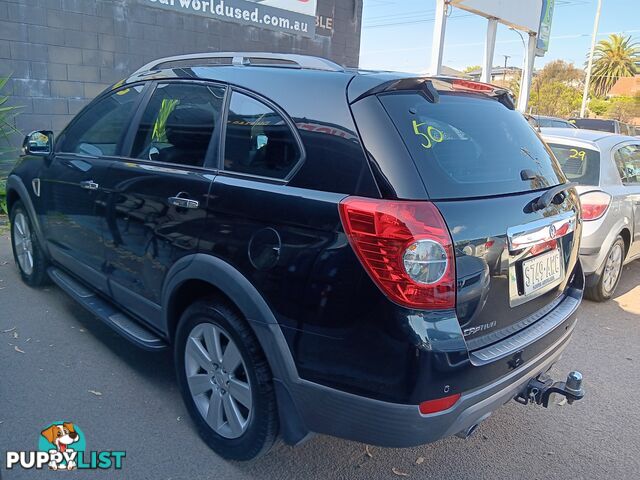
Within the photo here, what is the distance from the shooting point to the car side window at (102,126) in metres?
3.30

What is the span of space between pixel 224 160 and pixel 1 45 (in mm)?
6286

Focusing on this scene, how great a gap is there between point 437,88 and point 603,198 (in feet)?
10.2

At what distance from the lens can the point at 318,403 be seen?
6.76 feet

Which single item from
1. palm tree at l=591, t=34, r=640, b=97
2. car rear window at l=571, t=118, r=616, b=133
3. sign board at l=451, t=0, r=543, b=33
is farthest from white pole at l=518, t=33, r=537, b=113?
palm tree at l=591, t=34, r=640, b=97

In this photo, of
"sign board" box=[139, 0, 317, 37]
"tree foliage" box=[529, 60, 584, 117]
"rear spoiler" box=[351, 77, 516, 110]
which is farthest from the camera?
"tree foliage" box=[529, 60, 584, 117]

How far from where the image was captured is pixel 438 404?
1.90 metres

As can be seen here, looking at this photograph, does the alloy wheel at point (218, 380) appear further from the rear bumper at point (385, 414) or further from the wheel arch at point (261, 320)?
the rear bumper at point (385, 414)

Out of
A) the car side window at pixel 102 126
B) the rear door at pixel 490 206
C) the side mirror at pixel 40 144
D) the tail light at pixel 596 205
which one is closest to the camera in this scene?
the rear door at pixel 490 206

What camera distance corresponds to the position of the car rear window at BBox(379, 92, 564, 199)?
2.04m

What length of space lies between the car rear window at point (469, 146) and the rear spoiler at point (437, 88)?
0.09ft

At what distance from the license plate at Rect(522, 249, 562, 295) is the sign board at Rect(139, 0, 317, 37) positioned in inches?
309

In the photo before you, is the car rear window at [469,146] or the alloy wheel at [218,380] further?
the alloy wheel at [218,380]

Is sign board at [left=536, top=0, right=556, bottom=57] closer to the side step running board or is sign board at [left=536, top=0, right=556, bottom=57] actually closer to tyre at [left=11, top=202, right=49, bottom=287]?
tyre at [left=11, top=202, right=49, bottom=287]

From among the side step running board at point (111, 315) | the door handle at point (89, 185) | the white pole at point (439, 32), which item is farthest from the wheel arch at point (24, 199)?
the white pole at point (439, 32)
